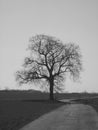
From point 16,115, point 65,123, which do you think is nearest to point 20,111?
point 16,115

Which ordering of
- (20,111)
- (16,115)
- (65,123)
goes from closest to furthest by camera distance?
(65,123) < (16,115) < (20,111)

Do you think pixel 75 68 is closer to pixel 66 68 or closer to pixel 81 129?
pixel 66 68

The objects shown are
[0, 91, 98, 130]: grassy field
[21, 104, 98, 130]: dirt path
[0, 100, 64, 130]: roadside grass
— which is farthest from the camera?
[0, 91, 98, 130]: grassy field

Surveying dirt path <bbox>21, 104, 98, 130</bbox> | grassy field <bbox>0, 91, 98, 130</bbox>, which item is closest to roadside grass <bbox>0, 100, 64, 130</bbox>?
grassy field <bbox>0, 91, 98, 130</bbox>

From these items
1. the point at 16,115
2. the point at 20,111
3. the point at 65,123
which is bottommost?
the point at 65,123

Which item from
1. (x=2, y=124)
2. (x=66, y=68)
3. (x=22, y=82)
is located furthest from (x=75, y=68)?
(x=2, y=124)

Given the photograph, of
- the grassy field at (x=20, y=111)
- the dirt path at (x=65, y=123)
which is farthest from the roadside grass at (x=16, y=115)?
the dirt path at (x=65, y=123)

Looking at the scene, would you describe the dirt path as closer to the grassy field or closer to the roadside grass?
the roadside grass

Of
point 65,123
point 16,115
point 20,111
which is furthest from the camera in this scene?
point 20,111

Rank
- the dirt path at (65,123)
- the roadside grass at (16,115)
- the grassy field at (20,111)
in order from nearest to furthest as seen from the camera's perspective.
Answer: the dirt path at (65,123) < the roadside grass at (16,115) < the grassy field at (20,111)

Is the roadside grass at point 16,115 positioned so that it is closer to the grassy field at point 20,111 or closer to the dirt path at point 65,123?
the grassy field at point 20,111

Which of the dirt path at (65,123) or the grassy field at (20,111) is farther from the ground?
the grassy field at (20,111)

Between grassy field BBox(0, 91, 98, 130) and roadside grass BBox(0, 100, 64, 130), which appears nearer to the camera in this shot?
roadside grass BBox(0, 100, 64, 130)

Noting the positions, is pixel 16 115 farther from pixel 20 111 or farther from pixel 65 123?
pixel 65 123
